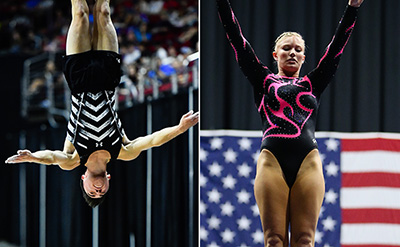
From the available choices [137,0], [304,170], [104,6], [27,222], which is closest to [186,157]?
[104,6]

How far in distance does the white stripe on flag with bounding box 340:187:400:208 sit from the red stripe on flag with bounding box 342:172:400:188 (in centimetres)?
3

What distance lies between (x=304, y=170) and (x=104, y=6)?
5.88 feet

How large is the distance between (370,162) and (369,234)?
0.60m

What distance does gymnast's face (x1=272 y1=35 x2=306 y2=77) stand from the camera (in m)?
3.55

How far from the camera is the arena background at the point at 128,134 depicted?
562cm

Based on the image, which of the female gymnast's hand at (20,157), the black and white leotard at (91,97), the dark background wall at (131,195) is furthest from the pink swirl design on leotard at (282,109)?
the dark background wall at (131,195)

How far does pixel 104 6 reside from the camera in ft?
13.1


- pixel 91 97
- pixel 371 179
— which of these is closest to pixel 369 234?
pixel 371 179

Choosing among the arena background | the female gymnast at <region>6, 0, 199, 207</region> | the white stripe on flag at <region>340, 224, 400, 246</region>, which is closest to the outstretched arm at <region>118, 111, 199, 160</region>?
the female gymnast at <region>6, 0, 199, 207</region>

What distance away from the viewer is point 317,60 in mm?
4883

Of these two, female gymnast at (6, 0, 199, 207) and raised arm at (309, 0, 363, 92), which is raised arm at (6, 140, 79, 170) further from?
raised arm at (309, 0, 363, 92)

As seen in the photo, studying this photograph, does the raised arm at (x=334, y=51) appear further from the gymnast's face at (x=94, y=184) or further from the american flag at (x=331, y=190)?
the gymnast's face at (x=94, y=184)

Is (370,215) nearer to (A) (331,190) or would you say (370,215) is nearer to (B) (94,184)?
(A) (331,190)

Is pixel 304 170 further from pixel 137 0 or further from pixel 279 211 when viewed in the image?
pixel 137 0
